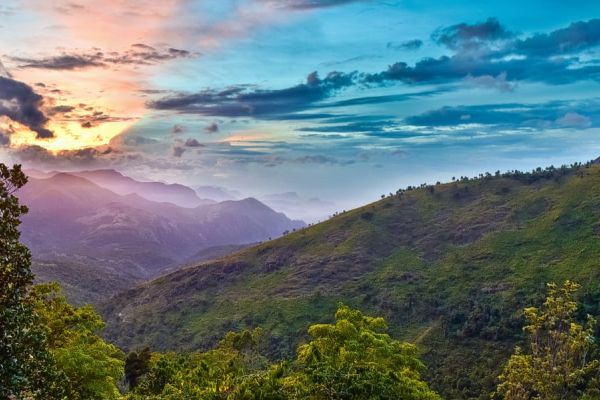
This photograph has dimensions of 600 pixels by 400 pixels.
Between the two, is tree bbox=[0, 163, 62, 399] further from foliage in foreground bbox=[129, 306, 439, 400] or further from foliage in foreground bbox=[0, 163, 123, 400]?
foliage in foreground bbox=[129, 306, 439, 400]

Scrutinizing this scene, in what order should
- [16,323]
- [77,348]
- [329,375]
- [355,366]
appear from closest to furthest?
[16,323] → [329,375] → [355,366] → [77,348]

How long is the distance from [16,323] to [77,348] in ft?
64.4

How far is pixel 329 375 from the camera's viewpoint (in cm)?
2678

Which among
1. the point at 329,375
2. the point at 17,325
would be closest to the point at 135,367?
the point at 329,375

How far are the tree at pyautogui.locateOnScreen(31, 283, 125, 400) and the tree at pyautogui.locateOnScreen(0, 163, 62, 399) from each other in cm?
1520

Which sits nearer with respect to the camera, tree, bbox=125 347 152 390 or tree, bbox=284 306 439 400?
tree, bbox=284 306 439 400

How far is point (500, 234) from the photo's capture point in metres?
190

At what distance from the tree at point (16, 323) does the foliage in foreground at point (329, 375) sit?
9304mm

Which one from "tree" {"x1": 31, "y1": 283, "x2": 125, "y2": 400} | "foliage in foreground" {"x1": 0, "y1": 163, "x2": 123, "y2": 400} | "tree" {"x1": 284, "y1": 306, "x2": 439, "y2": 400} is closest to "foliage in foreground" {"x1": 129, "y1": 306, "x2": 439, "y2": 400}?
"tree" {"x1": 284, "y1": 306, "x2": 439, "y2": 400}

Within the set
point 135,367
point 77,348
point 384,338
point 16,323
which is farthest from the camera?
point 135,367

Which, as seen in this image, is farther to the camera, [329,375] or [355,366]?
[355,366]

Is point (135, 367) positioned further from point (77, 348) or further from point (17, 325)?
point (17, 325)

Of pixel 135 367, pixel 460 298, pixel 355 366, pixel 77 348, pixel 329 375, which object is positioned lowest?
pixel 460 298

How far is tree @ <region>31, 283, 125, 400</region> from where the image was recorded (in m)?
37.5
